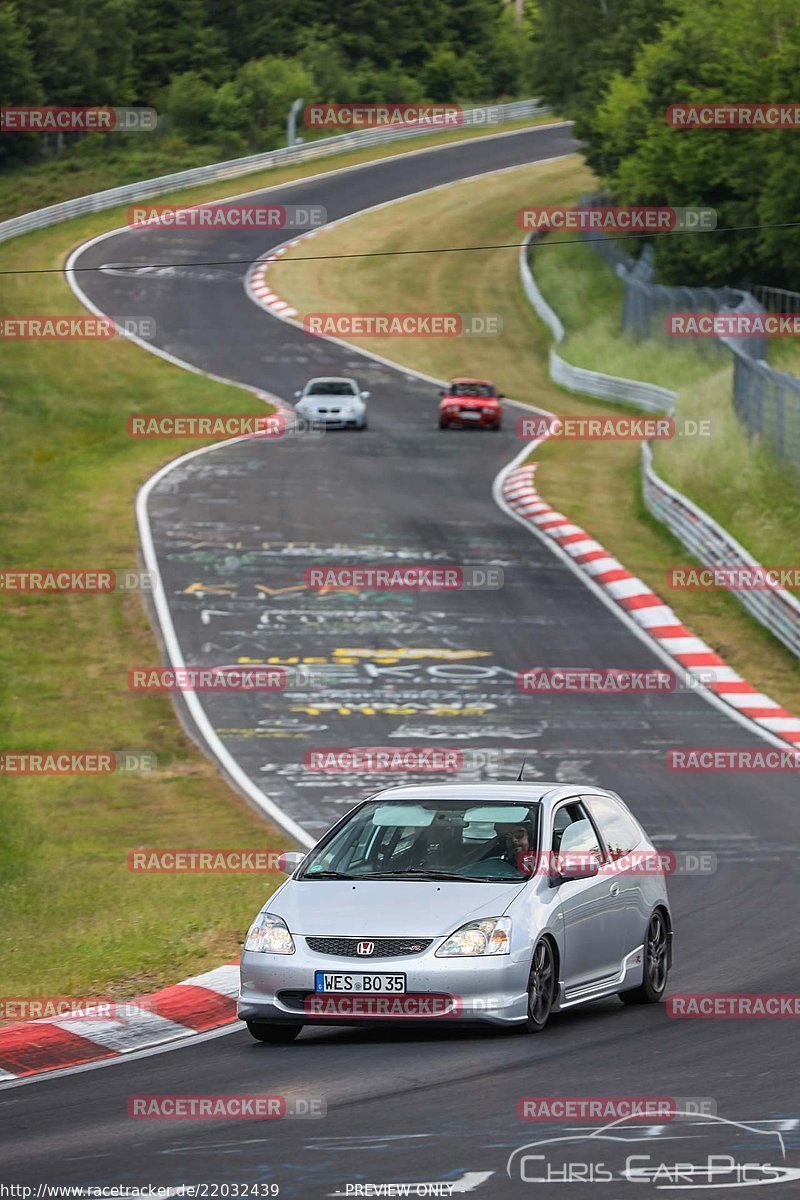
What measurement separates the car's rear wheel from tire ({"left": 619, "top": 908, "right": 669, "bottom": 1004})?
3.24 ft

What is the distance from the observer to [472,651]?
27.4m

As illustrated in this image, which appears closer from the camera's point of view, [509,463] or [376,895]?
[376,895]

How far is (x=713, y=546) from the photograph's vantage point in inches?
1248

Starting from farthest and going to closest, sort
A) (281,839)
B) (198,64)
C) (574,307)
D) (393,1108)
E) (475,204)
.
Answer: (198,64), (475,204), (574,307), (281,839), (393,1108)

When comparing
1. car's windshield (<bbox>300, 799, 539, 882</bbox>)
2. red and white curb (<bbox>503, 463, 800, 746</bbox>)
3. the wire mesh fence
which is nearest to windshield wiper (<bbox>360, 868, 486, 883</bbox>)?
car's windshield (<bbox>300, 799, 539, 882</bbox>)

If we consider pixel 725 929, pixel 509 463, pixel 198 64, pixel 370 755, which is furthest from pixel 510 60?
pixel 725 929

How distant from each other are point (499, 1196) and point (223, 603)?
2294cm

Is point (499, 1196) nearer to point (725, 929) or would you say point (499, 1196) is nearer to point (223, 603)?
point (725, 929)

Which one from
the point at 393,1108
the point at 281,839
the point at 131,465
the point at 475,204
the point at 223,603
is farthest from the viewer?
the point at 475,204

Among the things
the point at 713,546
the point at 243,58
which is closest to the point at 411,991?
the point at 713,546

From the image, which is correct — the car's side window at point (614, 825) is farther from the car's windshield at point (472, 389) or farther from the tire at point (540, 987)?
the car's windshield at point (472, 389)

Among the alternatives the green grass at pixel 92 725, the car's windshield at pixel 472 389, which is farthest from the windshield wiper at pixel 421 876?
the car's windshield at pixel 472 389

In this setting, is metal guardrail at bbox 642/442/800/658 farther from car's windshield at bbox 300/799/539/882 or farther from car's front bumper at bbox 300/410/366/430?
car's windshield at bbox 300/799/539/882

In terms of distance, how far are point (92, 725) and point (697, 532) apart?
12.2 meters
